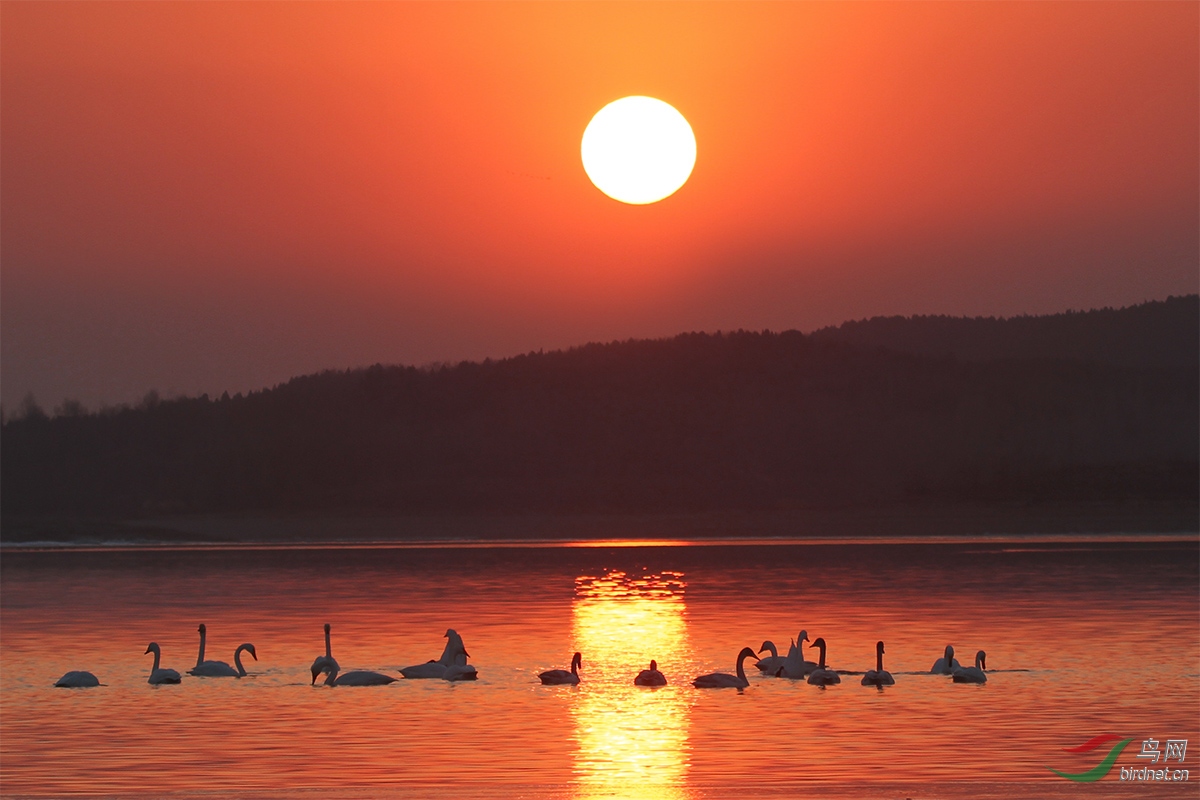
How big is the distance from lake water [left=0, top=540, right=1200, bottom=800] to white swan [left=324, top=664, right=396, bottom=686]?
0.22m

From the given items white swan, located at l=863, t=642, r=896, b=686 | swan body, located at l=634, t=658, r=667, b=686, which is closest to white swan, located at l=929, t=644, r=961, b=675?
white swan, located at l=863, t=642, r=896, b=686

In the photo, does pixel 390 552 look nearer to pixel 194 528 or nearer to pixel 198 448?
pixel 194 528

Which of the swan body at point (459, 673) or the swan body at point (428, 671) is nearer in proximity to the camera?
the swan body at point (459, 673)

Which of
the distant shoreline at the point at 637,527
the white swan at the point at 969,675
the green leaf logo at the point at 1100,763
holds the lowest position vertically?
the green leaf logo at the point at 1100,763

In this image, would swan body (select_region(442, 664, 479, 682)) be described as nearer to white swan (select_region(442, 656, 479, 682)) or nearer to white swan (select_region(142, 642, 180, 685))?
white swan (select_region(442, 656, 479, 682))

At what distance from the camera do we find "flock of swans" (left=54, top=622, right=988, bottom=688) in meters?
29.0

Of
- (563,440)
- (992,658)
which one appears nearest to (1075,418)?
(563,440)

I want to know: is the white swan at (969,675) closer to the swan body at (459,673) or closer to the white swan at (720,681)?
the white swan at (720,681)

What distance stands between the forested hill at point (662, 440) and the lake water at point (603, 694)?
92.5 metres

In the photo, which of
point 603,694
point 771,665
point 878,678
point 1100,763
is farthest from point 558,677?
point 1100,763

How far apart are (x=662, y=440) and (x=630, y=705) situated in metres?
138

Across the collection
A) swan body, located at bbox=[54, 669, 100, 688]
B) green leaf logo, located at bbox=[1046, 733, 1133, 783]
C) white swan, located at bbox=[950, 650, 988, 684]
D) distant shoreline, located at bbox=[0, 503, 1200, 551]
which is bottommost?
green leaf logo, located at bbox=[1046, 733, 1133, 783]

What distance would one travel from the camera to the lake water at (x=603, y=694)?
2042 centimetres
